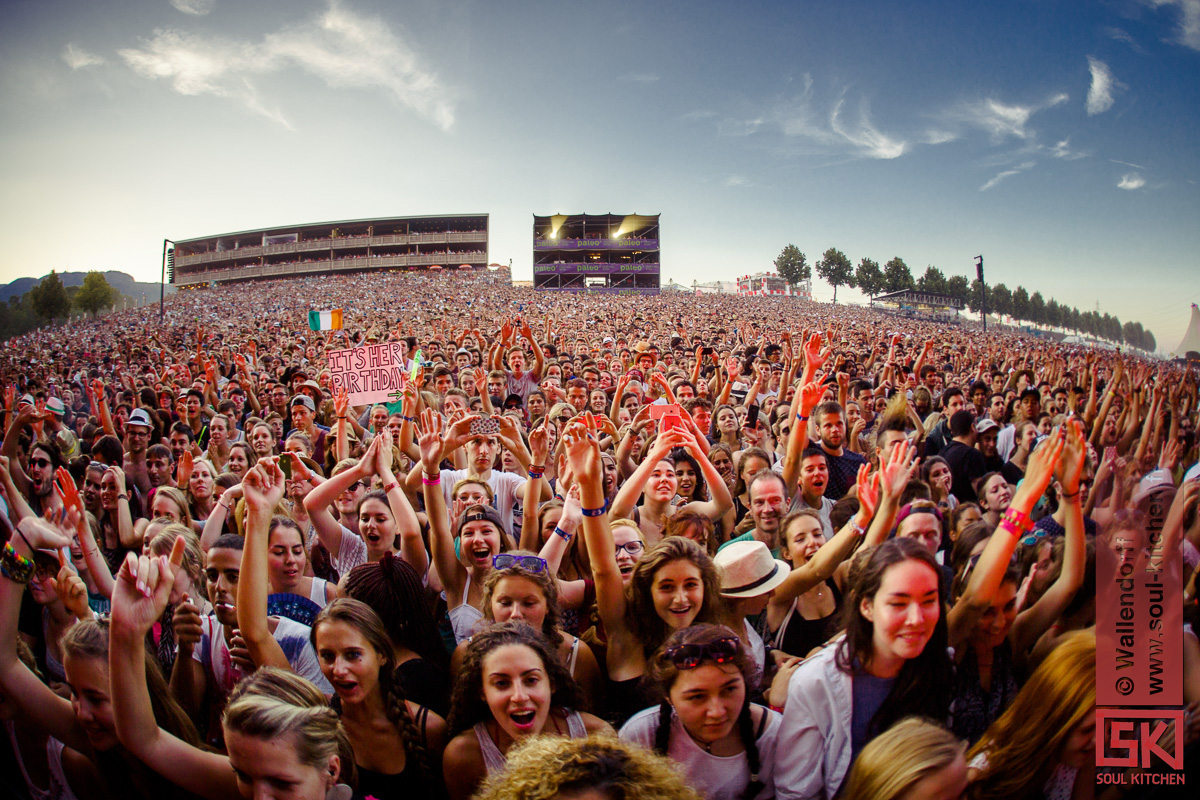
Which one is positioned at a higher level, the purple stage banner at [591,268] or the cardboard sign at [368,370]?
the purple stage banner at [591,268]

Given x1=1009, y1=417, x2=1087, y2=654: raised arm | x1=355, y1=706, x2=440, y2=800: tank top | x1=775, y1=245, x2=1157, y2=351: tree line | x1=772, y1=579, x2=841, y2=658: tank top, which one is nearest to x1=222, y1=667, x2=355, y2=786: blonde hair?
x1=355, y1=706, x2=440, y2=800: tank top

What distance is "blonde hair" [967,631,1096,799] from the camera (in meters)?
1.80

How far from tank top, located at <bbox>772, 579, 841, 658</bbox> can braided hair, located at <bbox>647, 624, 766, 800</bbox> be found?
2.80ft

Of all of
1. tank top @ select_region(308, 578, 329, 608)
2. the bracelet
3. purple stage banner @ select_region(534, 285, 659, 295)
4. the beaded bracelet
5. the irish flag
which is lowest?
tank top @ select_region(308, 578, 329, 608)

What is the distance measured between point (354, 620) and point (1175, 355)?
24.2 ft

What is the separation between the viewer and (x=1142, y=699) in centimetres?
187

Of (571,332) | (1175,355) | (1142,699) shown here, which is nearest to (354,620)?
(1142,699)

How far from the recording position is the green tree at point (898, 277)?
2121 inches

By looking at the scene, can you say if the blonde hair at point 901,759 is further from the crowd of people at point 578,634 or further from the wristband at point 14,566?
the wristband at point 14,566

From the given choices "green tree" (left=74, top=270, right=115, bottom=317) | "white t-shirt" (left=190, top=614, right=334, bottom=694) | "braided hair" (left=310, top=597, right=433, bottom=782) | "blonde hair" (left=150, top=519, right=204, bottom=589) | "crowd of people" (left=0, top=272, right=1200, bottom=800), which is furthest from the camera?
"green tree" (left=74, top=270, right=115, bottom=317)

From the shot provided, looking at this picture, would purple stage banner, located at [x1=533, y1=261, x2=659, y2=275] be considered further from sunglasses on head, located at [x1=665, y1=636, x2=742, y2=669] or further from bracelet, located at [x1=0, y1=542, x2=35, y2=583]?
sunglasses on head, located at [x1=665, y1=636, x2=742, y2=669]

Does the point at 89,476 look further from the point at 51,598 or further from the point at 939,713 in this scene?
the point at 939,713

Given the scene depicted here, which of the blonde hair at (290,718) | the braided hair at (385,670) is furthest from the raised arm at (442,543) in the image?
the blonde hair at (290,718)

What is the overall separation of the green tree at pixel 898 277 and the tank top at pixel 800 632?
58.2m
